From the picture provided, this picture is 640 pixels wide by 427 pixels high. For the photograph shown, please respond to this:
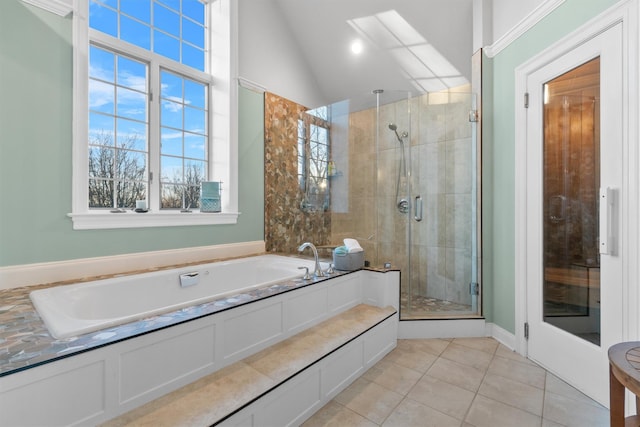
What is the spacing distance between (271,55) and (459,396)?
3.49 m

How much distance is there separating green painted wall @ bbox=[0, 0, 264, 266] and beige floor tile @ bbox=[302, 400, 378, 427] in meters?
1.79

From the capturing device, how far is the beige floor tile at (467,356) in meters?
2.16

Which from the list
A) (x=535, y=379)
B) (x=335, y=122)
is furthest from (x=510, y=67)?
(x=535, y=379)

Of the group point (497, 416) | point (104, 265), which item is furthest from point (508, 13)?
point (104, 265)

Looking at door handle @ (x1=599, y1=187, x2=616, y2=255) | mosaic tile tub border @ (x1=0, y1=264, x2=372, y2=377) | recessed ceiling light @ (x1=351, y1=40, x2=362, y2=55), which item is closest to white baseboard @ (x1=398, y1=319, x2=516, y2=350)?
door handle @ (x1=599, y1=187, x2=616, y2=255)

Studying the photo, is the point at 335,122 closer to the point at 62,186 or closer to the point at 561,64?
the point at 561,64

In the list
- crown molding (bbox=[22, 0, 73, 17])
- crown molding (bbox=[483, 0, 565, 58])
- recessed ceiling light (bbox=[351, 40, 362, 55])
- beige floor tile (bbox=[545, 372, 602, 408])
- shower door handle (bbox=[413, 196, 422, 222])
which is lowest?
beige floor tile (bbox=[545, 372, 602, 408])

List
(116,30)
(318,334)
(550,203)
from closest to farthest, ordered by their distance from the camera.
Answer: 1. (318,334)
2. (550,203)
3. (116,30)

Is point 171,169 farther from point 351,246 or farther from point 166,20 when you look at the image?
point 351,246

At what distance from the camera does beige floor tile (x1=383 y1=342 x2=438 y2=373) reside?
212cm

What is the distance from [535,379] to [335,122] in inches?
108

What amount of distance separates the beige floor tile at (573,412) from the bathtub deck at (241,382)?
1.06 meters

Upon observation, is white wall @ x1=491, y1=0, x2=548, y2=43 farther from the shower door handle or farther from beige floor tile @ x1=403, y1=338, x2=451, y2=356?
beige floor tile @ x1=403, y1=338, x2=451, y2=356

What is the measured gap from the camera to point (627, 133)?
153 centimetres
